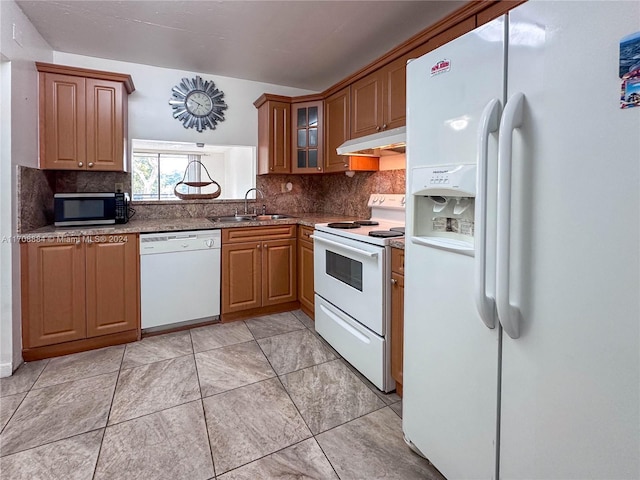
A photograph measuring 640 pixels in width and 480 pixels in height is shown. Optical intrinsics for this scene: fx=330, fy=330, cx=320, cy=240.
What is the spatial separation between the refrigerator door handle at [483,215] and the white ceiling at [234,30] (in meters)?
1.66

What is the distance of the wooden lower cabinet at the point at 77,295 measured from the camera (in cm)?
237

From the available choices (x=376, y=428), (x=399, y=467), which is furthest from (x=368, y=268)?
(x=399, y=467)

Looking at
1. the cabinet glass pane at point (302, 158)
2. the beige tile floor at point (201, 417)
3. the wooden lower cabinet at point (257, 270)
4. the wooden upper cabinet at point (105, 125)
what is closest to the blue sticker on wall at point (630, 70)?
the beige tile floor at point (201, 417)

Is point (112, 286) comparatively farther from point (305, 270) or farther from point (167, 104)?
point (167, 104)

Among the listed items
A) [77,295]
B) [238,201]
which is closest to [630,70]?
[77,295]

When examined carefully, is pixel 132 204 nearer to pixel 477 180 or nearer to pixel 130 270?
pixel 130 270

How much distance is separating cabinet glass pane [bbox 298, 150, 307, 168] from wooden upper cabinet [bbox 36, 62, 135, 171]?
164cm

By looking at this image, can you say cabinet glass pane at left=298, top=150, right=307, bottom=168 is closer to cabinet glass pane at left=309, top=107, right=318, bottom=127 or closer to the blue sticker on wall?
cabinet glass pane at left=309, top=107, right=318, bottom=127

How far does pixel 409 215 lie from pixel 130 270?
2.31 m

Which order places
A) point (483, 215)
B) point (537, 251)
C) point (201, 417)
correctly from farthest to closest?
point (201, 417) → point (483, 215) → point (537, 251)

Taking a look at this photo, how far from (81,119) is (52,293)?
4.55 ft

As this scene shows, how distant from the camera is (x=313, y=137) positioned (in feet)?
11.4

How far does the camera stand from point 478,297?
104cm

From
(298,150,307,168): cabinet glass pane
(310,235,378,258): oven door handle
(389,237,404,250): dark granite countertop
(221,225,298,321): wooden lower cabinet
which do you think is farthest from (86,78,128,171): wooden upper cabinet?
(389,237,404,250): dark granite countertop
